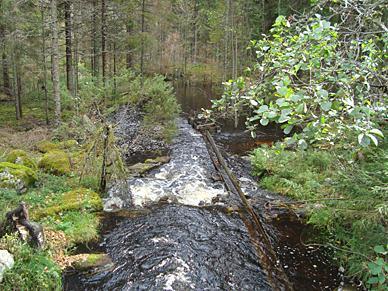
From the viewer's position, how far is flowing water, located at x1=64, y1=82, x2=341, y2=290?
17.8 feet

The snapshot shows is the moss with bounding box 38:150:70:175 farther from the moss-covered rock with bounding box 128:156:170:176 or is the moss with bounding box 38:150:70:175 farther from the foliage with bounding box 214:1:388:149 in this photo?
the foliage with bounding box 214:1:388:149

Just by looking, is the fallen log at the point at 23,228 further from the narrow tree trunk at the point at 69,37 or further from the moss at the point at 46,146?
the narrow tree trunk at the point at 69,37

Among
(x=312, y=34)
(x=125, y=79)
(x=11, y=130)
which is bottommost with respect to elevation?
(x=11, y=130)

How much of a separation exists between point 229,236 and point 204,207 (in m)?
1.43

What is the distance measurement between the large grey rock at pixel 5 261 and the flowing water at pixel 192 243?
1.07m

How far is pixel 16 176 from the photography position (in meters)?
7.74

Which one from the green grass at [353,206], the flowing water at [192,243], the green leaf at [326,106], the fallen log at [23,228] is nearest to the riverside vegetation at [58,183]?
the fallen log at [23,228]

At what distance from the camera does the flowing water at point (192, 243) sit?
17.8 feet

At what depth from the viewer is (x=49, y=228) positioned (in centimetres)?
639

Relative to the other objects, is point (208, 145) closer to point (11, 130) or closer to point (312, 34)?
point (11, 130)

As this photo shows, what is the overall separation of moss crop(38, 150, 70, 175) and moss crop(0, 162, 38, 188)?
0.84 metres

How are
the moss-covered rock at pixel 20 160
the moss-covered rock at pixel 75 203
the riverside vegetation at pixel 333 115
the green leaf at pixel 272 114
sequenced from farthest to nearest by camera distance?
1. the moss-covered rock at pixel 20 160
2. the moss-covered rock at pixel 75 203
3. the riverside vegetation at pixel 333 115
4. the green leaf at pixel 272 114

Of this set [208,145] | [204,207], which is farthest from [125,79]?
[204,207]

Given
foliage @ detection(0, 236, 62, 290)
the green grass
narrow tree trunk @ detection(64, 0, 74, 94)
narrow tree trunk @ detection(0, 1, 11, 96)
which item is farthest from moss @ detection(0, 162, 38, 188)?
narrow tree trunk @ detection(0, 1, 11, 96)
